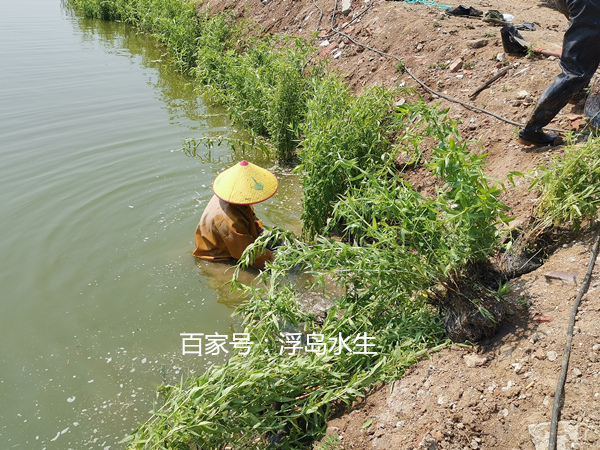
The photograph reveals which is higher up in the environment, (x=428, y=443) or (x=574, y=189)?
(x=574, y=189)

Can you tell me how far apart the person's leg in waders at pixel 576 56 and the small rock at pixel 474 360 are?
234 cm

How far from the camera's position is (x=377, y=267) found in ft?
9.44

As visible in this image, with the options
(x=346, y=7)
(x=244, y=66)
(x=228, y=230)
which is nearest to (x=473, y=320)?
(x=228, y=230)

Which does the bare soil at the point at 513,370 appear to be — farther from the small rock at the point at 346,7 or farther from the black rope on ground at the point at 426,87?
the small rock at the point at 346,7

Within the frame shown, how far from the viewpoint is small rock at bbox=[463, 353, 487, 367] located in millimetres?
2711

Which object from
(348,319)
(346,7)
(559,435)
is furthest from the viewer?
(346,7)

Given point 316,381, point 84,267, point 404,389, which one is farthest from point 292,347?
point 84,267

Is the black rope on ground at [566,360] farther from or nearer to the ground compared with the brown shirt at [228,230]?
farther from the ground

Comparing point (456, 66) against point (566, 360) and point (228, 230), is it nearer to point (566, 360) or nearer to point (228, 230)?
point (228, 230)

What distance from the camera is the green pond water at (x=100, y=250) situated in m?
3.39

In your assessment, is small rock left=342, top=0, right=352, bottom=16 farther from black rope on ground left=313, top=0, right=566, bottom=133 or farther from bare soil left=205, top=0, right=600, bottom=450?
bare soil left=205, top=0, right=600, bottom=450

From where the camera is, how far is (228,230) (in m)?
4.12

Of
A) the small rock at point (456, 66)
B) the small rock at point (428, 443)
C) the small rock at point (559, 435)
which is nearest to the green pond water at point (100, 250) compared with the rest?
the small rock at point (428, 443)

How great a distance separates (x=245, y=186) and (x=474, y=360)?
84.3 inches
